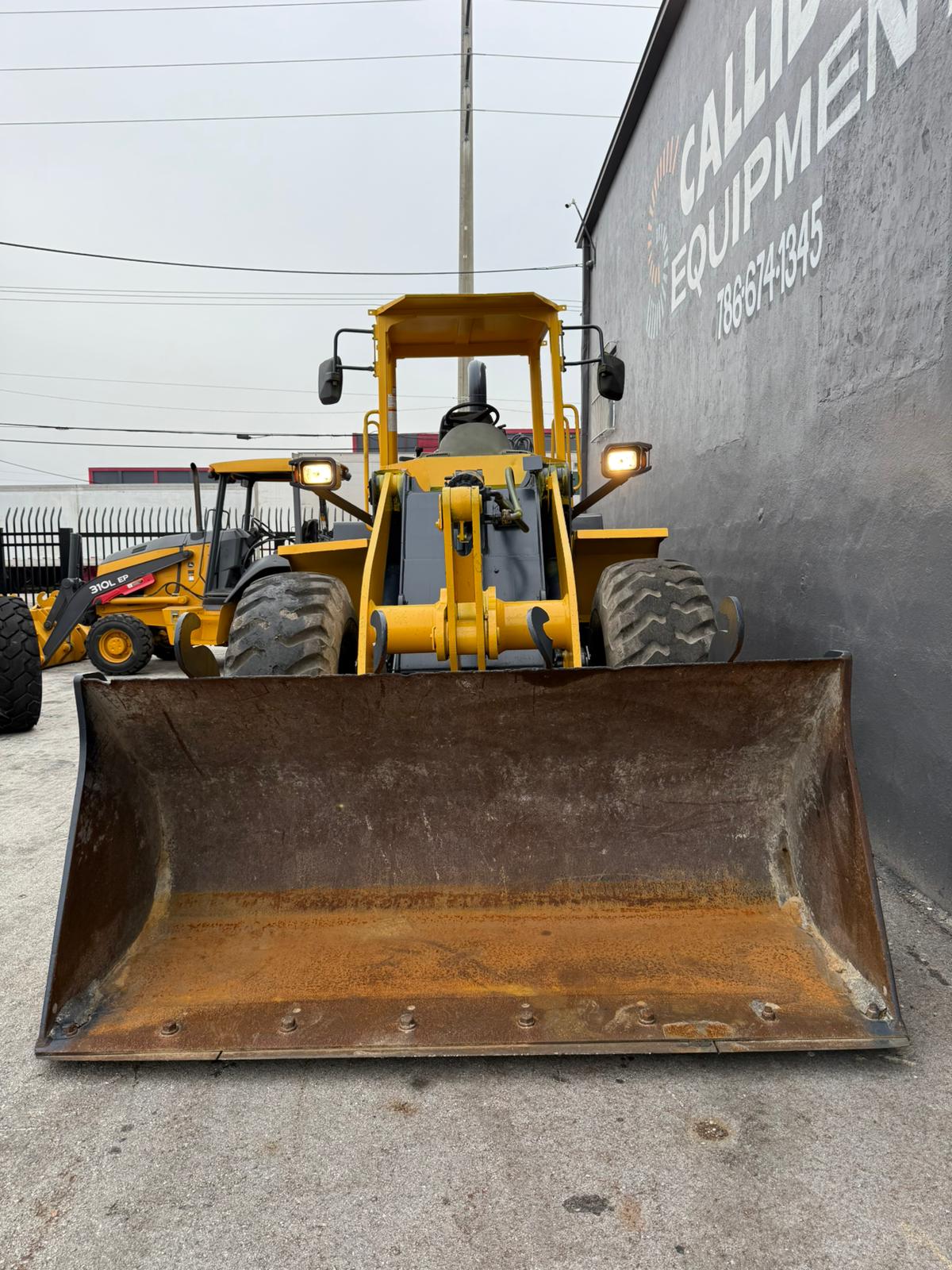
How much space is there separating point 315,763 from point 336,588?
4.04 feet

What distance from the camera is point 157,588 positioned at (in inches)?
427

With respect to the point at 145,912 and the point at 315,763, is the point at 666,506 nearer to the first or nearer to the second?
the point at 315,763

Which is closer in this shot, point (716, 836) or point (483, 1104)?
point (483, 1104)

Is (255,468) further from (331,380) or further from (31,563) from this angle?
(31,563)

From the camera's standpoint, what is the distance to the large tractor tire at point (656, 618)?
3576mm

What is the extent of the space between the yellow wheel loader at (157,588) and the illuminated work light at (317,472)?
15.2 ft

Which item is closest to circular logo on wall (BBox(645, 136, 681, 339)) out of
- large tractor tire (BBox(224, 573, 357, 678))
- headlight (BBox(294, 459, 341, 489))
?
headlight (BBox(294, 459, 341, 489))

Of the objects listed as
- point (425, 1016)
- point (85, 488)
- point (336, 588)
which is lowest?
point (425, 1016)

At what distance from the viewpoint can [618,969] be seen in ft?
7.77

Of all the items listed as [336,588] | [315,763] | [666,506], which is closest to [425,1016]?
[315,763]

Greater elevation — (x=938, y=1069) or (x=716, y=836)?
(x=716, y=836)

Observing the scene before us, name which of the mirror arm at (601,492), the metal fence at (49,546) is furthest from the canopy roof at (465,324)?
the metal fence at (49,546)

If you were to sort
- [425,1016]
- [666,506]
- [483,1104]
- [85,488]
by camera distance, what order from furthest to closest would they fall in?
[85,488]
[666,506]
[425,1016]
[483,1104]

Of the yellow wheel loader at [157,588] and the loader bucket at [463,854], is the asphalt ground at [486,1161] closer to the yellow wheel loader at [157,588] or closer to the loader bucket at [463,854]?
the loader bucket at [463,854]
